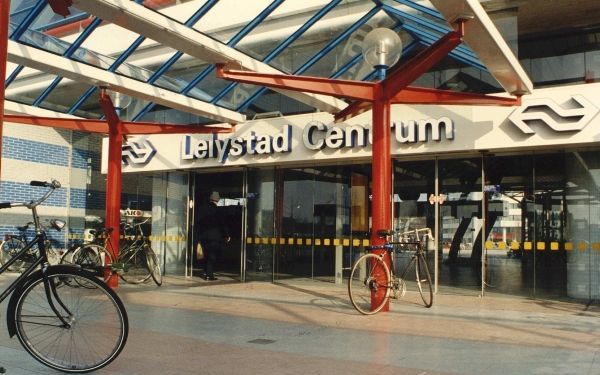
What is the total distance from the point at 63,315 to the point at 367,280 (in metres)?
4.57

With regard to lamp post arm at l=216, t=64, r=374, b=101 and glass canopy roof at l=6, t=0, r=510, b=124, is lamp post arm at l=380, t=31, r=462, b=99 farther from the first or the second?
glass canopy roof at l=6, t=0, r=510, b=124

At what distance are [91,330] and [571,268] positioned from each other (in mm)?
8406

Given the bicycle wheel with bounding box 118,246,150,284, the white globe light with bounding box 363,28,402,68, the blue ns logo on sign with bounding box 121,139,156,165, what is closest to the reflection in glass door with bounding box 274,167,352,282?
the bicycle wheel with bounding box 118,246,150,284

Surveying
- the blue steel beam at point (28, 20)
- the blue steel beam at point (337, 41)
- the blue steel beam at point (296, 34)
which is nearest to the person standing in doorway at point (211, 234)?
the blue steel beam at point (337, 41)

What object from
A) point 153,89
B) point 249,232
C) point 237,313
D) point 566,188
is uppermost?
point 153,89

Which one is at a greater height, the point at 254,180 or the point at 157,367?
the point at 254,180

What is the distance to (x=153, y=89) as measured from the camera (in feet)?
35.3

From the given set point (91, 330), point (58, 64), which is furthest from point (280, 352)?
point (58, 64)

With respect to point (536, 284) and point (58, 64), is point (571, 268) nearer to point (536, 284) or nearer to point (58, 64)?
point (536, 284)

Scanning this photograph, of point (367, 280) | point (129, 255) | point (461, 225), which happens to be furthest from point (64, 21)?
point (461, 225)

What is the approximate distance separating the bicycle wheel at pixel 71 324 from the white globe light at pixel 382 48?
18.7 feet

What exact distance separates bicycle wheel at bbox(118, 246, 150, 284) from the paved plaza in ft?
3.24

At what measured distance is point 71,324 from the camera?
4.47 metres

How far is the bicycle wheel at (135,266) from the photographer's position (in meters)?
10.9
